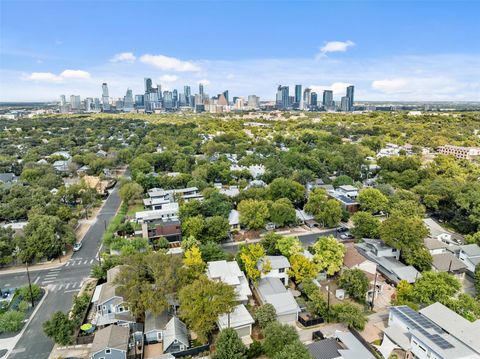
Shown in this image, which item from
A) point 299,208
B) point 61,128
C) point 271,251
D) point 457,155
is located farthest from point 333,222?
point 61,128

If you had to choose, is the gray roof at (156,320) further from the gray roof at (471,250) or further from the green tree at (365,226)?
the gray roof at (471,250)

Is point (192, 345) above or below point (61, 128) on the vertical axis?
below

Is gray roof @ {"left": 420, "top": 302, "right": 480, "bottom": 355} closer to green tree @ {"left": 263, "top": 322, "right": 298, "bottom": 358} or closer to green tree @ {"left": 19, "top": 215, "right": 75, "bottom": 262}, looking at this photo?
green tree @ {"left": 263, "top": 322, "right": 298, "bottom": 358}

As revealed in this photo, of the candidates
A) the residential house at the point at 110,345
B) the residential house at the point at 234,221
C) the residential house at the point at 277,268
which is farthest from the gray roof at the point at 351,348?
the residential house at the point at 234,221

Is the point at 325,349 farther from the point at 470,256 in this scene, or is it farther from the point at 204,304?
the point at 470,256

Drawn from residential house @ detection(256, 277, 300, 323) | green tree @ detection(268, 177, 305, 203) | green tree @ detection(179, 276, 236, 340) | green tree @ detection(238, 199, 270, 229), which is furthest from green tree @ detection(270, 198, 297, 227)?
green tree @ detection(179, 276, 236, 340)

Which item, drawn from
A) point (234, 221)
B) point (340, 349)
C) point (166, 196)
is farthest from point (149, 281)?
point (166, 196)

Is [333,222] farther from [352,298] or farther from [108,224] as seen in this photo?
[108,224]
